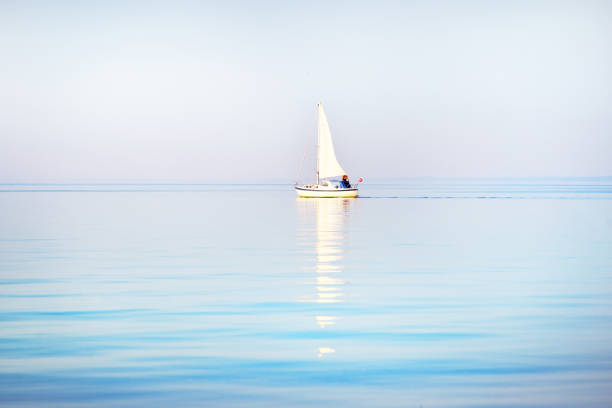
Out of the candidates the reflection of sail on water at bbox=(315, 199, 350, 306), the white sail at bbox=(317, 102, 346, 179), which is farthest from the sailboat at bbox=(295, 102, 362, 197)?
the reflection of sail on water at bbox=(315, 199, 350, 306)

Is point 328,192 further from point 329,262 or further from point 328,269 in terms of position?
point 328,269

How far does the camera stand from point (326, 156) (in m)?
134

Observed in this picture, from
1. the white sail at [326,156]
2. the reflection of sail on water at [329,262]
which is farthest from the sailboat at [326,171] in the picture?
the reflection of sail on water at [329,262]

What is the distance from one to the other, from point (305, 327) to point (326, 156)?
377 ft

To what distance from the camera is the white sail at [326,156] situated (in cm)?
13275

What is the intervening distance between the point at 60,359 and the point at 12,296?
9325 millimetres

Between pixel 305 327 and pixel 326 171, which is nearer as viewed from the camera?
pixel 305 327

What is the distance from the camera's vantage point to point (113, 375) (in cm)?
1461

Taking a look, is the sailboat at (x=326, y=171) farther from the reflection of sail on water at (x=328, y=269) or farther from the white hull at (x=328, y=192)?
the reflection of sail on water at (x=328, y=269)

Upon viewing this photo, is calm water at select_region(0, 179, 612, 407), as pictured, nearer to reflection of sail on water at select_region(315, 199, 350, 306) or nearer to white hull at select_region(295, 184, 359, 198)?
reflection of sail on water at select_region(315, 199, 350, 306)

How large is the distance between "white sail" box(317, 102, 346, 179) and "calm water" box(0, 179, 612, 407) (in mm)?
92305

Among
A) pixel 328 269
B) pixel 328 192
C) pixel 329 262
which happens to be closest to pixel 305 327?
pixel 328 269

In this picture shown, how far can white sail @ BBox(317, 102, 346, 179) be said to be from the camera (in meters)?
133

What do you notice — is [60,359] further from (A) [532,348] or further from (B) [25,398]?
(A) [532,348]
